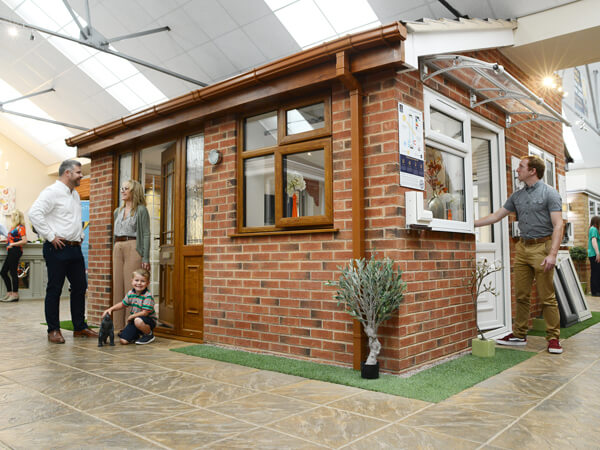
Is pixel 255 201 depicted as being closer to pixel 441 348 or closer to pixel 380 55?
pixel 380 55

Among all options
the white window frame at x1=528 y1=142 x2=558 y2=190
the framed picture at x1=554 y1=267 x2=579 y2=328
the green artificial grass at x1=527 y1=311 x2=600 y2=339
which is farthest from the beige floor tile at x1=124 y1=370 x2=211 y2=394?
the white window frame at x1=528 y1=142 x2=558 y2=190

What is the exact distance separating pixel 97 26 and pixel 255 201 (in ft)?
20.6

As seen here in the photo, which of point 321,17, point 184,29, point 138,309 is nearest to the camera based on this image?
point 138,309

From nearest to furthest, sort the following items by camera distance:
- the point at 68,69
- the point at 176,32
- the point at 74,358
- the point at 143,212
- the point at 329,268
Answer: the point at 329,268, the point at 74,358, the point at 143,212, the point at 176,32, the point at 68,69

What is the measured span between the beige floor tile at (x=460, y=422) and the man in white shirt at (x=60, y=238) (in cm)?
362

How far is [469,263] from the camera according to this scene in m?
4.17

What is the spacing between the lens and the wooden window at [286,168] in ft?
12.2

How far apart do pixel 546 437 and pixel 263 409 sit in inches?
53.7

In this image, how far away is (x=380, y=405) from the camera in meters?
2.61

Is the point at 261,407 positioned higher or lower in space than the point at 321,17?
lower

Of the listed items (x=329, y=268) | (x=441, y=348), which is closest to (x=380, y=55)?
(x=329, y=268)

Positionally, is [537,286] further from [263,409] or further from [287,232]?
[263,409]

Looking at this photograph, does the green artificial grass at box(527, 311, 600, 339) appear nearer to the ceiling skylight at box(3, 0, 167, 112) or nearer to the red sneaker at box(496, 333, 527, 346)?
the red sneaker at box(496, 333, 527, 346)

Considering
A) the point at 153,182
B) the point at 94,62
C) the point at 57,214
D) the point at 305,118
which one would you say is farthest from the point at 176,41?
the point at 305,118
